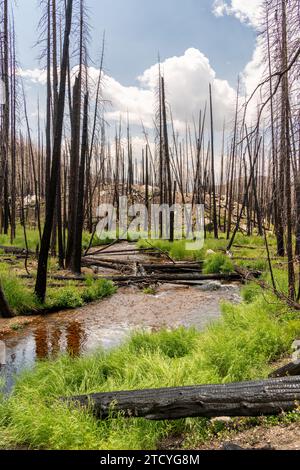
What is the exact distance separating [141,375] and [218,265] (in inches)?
337

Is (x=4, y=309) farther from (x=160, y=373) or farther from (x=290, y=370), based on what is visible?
(x=290, y=370)

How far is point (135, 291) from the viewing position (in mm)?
10867

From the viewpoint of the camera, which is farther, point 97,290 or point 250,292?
point 97,290

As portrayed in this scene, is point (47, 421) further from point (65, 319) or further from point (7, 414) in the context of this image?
point (65, 319)

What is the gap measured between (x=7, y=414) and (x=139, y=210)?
34.8 m

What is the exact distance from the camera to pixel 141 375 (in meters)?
4.33

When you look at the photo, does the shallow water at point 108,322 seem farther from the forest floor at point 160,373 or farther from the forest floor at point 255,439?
the forest floor at point 255,439

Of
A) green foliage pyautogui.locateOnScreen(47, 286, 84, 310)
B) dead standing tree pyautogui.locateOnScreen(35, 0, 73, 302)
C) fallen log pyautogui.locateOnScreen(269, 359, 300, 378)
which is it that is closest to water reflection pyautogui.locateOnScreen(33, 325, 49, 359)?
green foliage pyautogui.locateOnScreen(47, 286, 84, 310)

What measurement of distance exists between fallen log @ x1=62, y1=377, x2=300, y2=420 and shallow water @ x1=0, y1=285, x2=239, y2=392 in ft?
7.14

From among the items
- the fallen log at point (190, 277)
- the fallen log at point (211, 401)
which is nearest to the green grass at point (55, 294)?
the fallen log at point (190, 277)

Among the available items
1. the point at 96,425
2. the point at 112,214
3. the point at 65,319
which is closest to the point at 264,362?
the point at 96,425

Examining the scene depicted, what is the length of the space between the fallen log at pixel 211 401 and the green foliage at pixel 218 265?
29.4ft

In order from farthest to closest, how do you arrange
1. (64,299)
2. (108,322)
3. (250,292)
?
(64,299), (250,292), (108,322)

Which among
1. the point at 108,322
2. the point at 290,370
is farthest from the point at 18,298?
the point at 290,370
